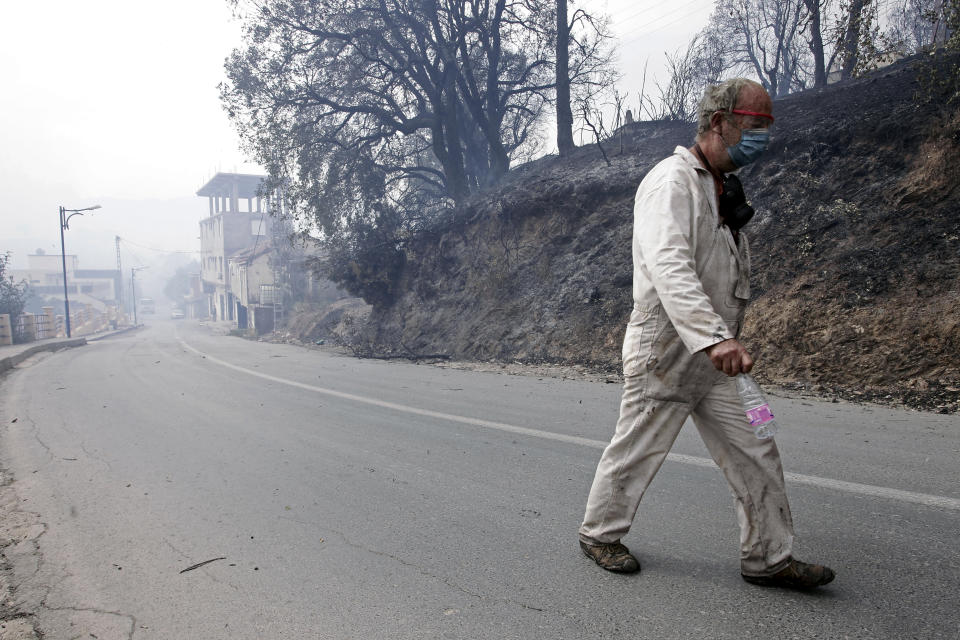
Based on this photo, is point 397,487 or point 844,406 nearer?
point 397,487

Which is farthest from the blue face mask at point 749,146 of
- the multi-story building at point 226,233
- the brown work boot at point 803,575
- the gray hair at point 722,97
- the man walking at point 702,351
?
the multi-story building at point 226,233

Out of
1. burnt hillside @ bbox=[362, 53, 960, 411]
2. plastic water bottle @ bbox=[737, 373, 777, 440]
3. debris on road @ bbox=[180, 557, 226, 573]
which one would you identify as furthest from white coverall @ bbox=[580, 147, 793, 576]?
burnt hillside @ bbox=[362, 53, 960, 411]

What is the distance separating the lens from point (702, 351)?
236cm

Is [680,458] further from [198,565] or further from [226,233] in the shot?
[226,233]

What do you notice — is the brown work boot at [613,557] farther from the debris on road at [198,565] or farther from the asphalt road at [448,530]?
the debris on road at [198,565]

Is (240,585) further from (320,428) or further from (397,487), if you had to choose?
(320,428)

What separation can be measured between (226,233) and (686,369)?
72.3m

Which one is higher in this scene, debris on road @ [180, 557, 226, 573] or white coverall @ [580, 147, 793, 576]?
white coverall @ [580, 147, 793, 576]

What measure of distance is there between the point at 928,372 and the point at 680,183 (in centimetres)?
555

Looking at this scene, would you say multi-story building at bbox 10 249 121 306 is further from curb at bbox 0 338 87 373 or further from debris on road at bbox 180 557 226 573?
debris on road at bbox 180 557 226 573

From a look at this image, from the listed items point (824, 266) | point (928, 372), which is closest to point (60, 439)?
point (928, 372)

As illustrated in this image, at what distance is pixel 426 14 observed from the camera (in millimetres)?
18406

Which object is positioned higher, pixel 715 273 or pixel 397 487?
pixel 715 273

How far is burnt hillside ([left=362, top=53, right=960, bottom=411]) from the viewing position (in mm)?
7074
